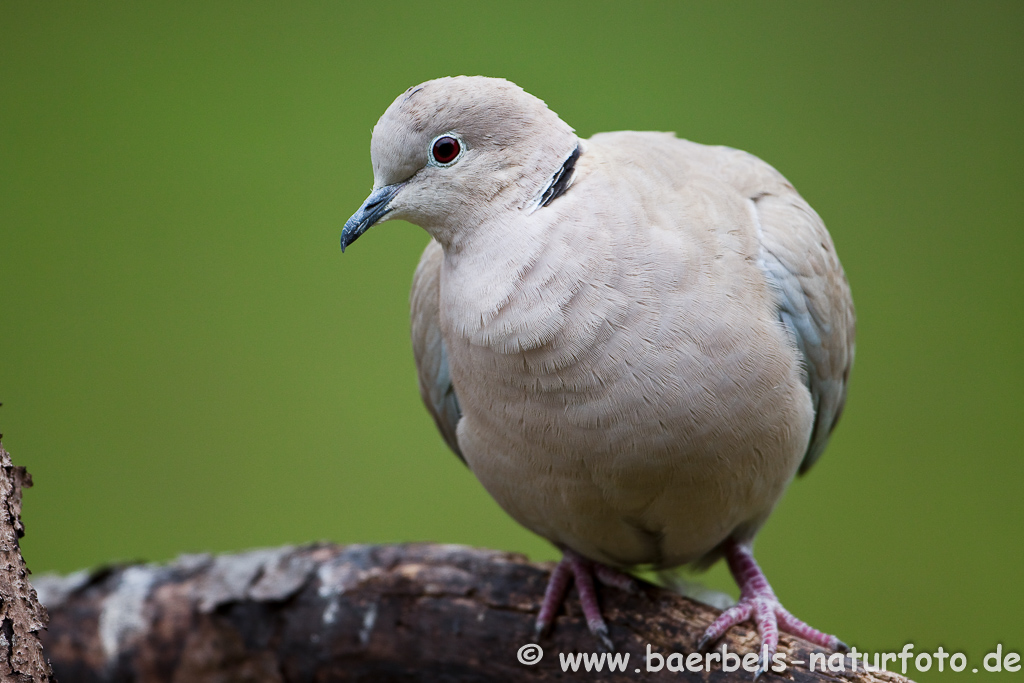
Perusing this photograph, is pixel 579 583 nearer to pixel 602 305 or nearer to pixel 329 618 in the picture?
pixel 329 618

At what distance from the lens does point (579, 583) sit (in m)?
2.13

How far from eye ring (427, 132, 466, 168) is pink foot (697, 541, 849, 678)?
1103mm

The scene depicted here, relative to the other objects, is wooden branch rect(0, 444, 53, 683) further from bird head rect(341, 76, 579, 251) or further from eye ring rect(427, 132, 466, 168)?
eye ring rect(427, 132, 466, 168)

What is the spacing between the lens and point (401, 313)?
3.80 metres

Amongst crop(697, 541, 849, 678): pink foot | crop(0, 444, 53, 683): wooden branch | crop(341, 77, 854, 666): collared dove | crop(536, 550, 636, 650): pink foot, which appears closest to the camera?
crop(0, 444, 53, 683): wooden branch

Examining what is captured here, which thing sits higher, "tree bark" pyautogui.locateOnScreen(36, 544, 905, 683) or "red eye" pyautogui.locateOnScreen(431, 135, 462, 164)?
"red eye" pyautogui.locateOnScreen(431, 135, 462, 164)

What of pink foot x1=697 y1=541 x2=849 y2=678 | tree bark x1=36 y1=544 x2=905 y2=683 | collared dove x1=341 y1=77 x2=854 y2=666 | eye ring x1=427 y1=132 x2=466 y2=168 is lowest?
tree bark x1=36 y1=544 x2=905 y2=683

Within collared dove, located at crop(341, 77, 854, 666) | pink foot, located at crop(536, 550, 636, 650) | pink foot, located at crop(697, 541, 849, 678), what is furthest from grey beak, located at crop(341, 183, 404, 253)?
pink foot, located at crop(697, 541, 849, 678)

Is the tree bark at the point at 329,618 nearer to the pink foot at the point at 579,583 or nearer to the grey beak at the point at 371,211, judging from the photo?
the pink foot at the point at 579,583

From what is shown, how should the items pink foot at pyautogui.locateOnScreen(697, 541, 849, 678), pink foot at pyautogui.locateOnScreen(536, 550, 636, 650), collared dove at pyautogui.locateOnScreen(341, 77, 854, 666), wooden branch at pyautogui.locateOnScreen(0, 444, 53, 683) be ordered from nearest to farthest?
wooden branch at pyautogui.locateOnScreen(0, 444, 53, 683) < collared dove at pyautogui.locateOnScreen(341, 77, 854, 666) < pink foot at pyautogui.locateOnScreen(697, 541, 849, 678) < pink foot at pyautogui.locateOnScreen(536, 550, 636, 650)

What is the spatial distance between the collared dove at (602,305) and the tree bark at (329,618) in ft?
1.45

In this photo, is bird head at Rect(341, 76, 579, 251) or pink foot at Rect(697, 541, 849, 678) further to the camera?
pink foot at Rect(697, 541, 849, 678)

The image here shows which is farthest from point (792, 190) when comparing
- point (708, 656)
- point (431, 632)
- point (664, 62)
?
point (664, 62)

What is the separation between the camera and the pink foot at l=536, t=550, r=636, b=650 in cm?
212
